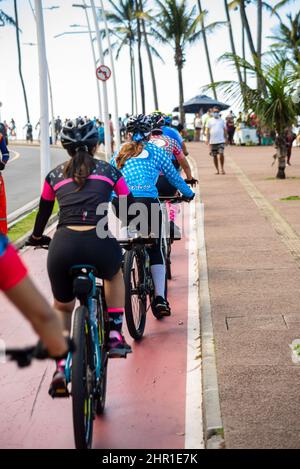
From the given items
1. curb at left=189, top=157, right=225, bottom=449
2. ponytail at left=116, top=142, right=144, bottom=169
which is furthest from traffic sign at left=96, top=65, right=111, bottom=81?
ponytail at left=116, top=142, right=144, bottom=169

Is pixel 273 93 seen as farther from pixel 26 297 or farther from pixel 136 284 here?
pixel 26 297

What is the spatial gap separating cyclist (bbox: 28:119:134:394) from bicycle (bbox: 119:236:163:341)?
4.69 feet

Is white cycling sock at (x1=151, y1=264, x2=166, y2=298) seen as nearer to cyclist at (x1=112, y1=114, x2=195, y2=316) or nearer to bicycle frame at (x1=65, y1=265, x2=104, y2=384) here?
cyclist at (x1=112, y1=114, x2=195, y2=316)

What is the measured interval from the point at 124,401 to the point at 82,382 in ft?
4.72

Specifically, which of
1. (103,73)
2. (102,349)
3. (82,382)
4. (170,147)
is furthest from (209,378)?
(103,73)

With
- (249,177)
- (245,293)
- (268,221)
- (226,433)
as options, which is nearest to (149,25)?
(249,177)

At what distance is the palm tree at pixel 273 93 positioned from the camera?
21984 mm

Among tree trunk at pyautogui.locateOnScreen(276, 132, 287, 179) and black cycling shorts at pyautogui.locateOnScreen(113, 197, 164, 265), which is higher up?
black cycling shorts at pyautogui.locateOnScreen(113, 197, 164, 265)

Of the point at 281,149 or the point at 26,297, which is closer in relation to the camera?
the point at 26,297

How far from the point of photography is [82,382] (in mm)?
4555

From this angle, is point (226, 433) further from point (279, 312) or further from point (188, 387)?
point (279, 312)

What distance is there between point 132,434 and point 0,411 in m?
1.06

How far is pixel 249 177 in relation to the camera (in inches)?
975

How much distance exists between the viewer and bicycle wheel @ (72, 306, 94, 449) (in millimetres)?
4512
